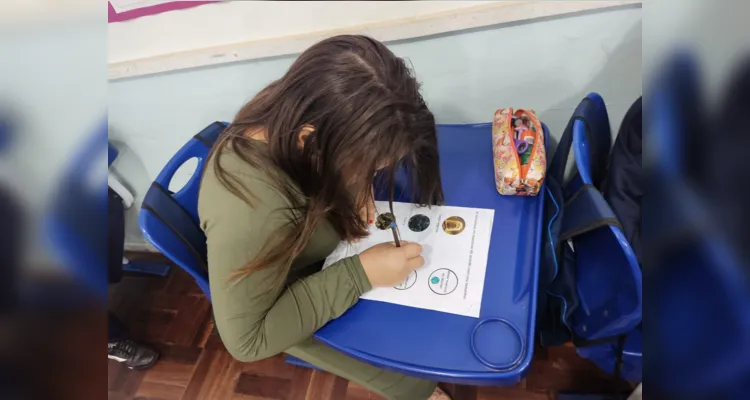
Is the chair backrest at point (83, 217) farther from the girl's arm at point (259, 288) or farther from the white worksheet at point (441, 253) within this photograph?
the white worksheet at point (441, 253)

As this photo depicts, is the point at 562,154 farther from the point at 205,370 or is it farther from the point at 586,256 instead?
the point at 205,370

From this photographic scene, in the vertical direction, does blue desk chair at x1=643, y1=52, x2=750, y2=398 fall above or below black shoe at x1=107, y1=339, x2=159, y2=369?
above

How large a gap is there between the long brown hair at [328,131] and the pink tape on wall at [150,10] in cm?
39

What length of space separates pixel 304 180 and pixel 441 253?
0.27m

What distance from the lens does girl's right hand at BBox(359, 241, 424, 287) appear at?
707mm

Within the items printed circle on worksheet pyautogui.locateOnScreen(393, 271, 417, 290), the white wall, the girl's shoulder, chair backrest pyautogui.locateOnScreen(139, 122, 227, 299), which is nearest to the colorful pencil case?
the white wall

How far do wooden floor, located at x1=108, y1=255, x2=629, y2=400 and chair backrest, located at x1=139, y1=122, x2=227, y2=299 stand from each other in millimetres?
458

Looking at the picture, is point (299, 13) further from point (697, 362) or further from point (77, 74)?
point (697, 362)

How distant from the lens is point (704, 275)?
0.29 m

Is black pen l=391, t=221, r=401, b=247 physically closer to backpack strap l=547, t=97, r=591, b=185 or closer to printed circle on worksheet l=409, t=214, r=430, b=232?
printed circle on worksheet l=409, t=214, r=430, b=232

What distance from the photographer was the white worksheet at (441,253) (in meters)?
0.70

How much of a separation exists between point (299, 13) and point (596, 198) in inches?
25.8

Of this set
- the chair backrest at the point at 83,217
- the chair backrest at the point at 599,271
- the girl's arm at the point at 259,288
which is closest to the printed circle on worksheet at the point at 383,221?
the girl's arm at the point at 259,288

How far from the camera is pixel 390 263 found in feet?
2.32
